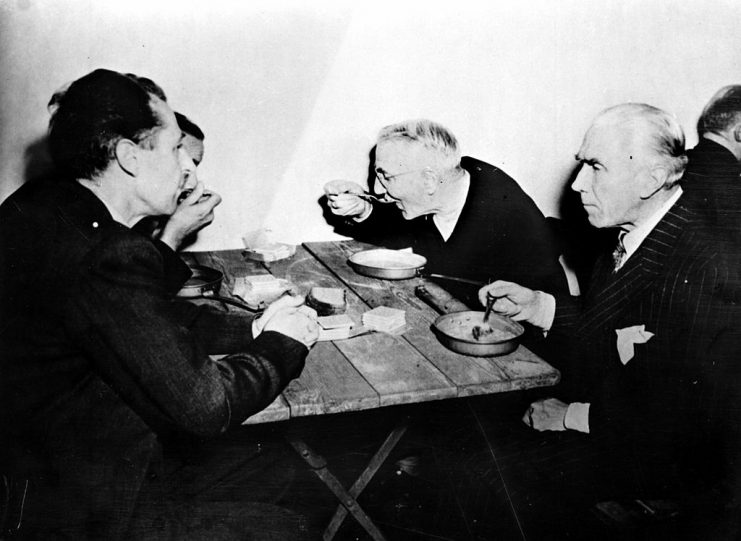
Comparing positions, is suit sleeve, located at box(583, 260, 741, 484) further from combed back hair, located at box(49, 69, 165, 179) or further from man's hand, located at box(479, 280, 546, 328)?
combed back hair, located at box(49, 69, 165, 179)

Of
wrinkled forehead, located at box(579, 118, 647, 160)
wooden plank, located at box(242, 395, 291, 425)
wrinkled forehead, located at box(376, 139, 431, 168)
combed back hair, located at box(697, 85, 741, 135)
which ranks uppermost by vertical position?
combed back hair, located at box(697, 85, 741, 135)

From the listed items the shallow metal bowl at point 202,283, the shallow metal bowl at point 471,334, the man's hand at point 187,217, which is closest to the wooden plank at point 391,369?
the shallow metal bowl at point 471,334

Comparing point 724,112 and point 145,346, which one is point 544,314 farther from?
point 724,112

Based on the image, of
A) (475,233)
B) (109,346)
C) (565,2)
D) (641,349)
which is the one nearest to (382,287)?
(475,233)

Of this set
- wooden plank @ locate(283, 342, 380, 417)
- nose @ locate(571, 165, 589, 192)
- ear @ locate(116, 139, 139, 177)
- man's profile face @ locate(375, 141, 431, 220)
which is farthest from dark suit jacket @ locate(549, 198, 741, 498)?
ear @ locate(116, 139, 139, 177)

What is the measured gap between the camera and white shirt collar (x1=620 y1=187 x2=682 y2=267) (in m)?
2.40

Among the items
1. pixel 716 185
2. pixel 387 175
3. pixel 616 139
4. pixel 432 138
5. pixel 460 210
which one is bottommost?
pixel 460 210

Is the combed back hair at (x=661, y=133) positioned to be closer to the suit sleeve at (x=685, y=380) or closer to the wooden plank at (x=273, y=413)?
the suit sleeve at (x=685, y=380)

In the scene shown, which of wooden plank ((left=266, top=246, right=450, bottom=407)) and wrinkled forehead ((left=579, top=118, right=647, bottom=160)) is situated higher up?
wrinkled forehead ((left=579, top=118, right=647, bottom=160))

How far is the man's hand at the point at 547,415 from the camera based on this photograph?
2.52 m

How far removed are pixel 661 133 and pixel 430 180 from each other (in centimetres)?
122

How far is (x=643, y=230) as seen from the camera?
2.46 metres

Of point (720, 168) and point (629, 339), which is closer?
point (629, 339)

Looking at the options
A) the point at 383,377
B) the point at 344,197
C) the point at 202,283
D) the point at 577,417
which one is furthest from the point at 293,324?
the point at 344,197
